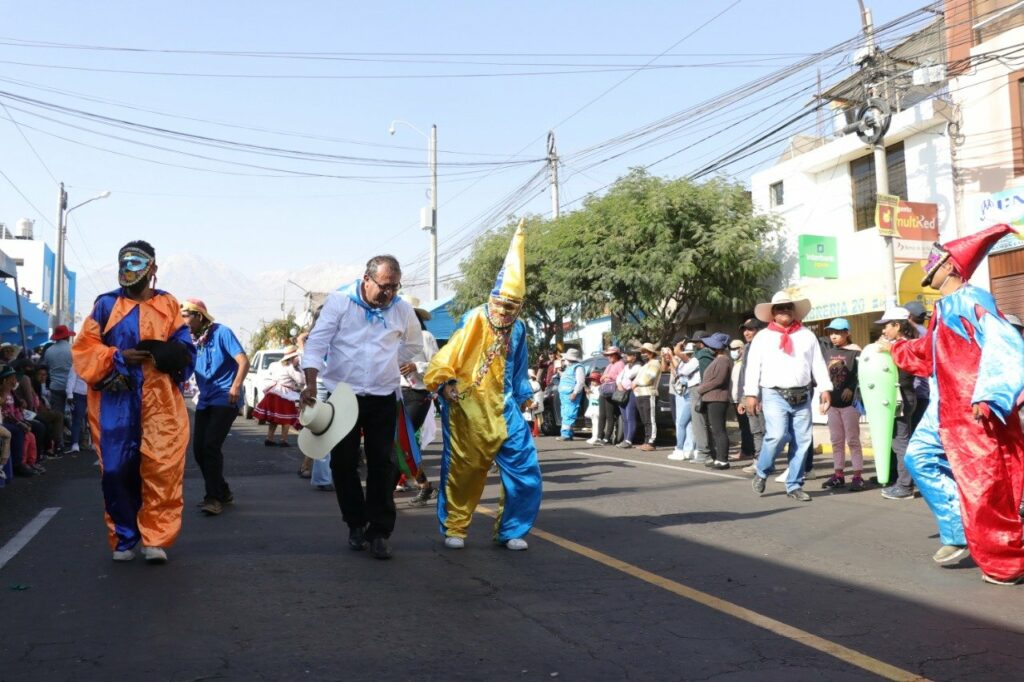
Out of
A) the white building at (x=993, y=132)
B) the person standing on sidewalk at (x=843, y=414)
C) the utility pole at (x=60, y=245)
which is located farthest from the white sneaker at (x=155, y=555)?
the utility pole at (x=60, y=245)

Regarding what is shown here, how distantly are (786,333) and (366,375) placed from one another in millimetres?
4571

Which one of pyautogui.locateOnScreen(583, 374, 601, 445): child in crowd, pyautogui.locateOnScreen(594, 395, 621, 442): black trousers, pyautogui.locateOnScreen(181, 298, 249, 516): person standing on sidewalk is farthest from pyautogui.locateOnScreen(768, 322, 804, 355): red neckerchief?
pyautogui.locateOnScreen(583, 374, 601, 445): child in crowd

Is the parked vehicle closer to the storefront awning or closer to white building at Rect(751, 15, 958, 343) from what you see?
the storefront awning

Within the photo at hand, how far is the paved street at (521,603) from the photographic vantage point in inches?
148

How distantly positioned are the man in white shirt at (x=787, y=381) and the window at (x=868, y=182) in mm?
12926

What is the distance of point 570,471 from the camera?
11.9 meters

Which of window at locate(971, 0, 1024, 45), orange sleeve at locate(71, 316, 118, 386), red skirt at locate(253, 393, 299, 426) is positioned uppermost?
window at locate(971, 0, 1024, 45)

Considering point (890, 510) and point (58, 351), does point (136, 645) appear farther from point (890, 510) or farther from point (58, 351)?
point (58, 351)

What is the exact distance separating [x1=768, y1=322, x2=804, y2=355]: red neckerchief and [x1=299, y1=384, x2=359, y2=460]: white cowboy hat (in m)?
4.60

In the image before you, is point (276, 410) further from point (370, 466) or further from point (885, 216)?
point (885, 216)

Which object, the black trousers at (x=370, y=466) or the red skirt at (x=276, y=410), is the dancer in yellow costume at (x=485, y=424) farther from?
the red skirt at (x=276, y=410)

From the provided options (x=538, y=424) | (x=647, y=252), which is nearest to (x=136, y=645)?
(x=538, y=424)

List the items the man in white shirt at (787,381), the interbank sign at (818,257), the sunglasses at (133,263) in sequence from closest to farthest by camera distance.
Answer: the sunglasses at (133,263)
the man in white shirt at (787,381)
the interbank sign at (818,257)

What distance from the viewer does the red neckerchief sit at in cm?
888
